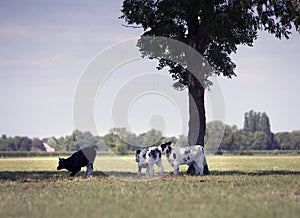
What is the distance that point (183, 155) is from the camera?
3133 centimetres

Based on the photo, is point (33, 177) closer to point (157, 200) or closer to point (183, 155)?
point (183, 155)

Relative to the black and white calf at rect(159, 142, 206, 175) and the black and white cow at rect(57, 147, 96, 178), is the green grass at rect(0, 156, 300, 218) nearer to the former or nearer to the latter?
the black and white cow at rect(57, 147, 96, 178)

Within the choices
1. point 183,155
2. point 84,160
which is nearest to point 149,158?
point 183,155

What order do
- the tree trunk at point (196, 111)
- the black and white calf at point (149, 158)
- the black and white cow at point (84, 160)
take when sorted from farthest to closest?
the tree trunk at point (196, 111)
the black and white cow at point (84, 160)
the black and white calf at point (149, 158)

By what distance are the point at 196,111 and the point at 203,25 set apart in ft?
16.5

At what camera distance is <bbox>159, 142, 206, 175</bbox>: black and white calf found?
31.3 m

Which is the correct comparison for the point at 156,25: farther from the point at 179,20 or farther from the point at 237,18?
the point at 237,18

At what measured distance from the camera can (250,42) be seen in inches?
1352

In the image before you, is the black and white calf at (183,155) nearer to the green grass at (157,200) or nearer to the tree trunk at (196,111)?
the tree trunk at (196,111)

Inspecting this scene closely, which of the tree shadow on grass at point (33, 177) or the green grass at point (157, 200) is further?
the tree shadow on grass at point (33, 177)

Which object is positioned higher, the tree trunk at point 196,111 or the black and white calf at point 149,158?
the tree trunk at point 196,111

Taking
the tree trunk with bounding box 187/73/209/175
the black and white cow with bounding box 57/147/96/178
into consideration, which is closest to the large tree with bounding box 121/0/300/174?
the tree trunk with bounding box 187/73/209/175

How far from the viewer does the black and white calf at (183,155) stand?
103 ft

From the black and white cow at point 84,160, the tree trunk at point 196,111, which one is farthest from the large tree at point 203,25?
the black and white cow at point 84,160
